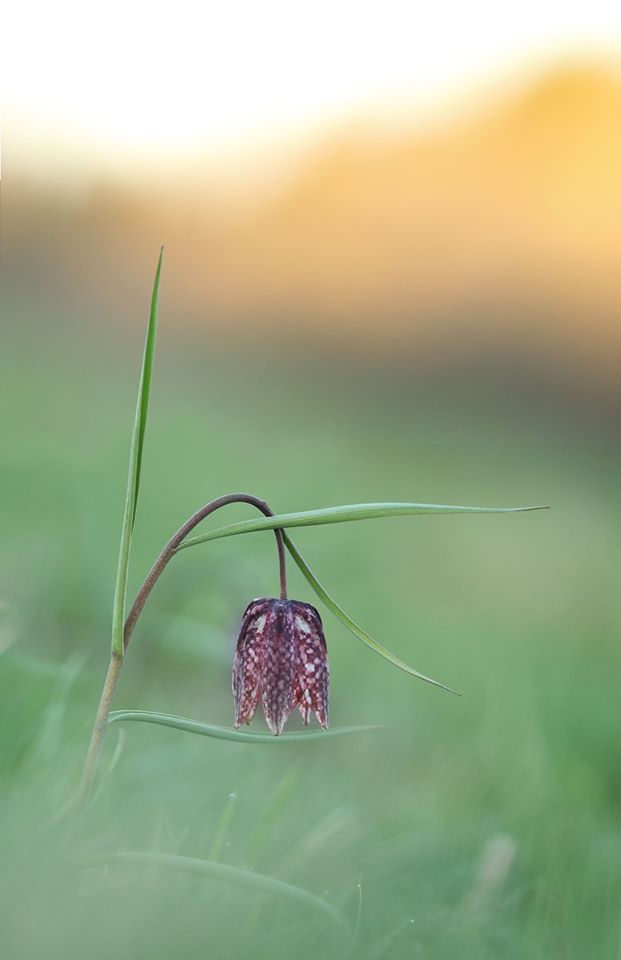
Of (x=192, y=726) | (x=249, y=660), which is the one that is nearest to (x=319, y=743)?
(x=249, y=660)

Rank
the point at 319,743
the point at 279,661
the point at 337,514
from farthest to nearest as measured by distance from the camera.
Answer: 1. the point at 319,743
2. the point at 279,661
3. the point at 337,514

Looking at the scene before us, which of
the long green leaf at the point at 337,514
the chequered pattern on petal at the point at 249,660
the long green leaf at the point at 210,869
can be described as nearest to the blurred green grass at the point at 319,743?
the long green leaf at the point at 210,869

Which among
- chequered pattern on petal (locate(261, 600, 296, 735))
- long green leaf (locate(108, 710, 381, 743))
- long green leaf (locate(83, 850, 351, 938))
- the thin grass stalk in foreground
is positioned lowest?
long green leaf (locate(83, 850, 351, 938))

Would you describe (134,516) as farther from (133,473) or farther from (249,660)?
(249,660)

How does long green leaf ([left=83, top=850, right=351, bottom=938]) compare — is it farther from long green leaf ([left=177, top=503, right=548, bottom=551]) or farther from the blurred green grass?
long green leaf ([left=177, top=503, right=548, bottom=551])

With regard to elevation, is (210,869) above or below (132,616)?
below

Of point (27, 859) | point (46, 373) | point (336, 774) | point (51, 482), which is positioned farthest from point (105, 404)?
point (27, 859)

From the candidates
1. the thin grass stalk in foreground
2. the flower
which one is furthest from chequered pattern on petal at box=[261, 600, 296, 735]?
the thin grass stalk in foreground
